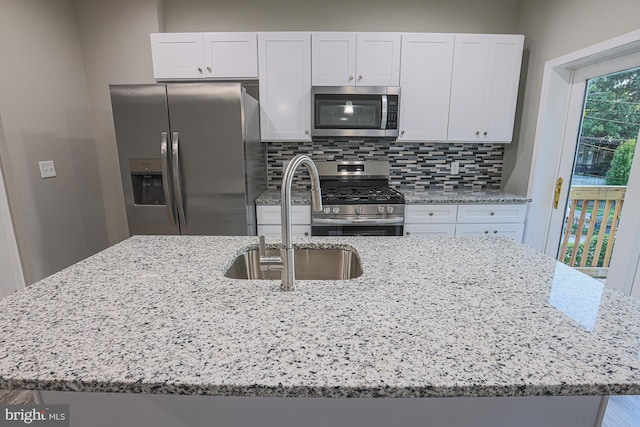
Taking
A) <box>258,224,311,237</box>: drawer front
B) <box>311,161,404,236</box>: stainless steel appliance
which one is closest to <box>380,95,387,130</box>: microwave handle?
<box>311,161,404,236</box>: stainless steel appliance

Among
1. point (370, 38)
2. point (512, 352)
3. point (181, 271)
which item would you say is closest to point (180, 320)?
point (181, 271)

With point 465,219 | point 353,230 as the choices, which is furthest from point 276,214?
point 465,219

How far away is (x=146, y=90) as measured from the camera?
217cm

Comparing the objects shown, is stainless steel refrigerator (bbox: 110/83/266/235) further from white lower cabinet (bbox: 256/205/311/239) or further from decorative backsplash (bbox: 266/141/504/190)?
decorative backsplash (bbox: 266/141/504/190)

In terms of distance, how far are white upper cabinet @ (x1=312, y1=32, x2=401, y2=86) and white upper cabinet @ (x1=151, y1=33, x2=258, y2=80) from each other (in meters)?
0.56

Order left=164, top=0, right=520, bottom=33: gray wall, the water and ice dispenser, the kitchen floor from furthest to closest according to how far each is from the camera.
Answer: left=164, top=0, right=520, bottom=33: gray wall < the water and ice dispenser < the kitchen floor

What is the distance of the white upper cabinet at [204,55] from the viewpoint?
8.11 feet

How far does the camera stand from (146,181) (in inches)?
94.0

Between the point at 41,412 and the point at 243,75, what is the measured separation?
97.3 inches

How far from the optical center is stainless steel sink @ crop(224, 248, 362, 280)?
1296 millimetres

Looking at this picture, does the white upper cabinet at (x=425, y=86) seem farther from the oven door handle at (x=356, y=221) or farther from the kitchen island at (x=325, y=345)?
the kitchen island at (x=325, y=345)

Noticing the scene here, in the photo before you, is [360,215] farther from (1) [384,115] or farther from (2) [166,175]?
(2) [166,175]

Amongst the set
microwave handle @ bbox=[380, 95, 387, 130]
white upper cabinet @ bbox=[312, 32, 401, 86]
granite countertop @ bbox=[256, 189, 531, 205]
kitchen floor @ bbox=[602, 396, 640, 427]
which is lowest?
kitchen floor @ bbox=[602, 396, 640, 427]

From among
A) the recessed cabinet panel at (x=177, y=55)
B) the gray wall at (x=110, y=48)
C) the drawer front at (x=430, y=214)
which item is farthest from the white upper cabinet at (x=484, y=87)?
the gray wall at (x=110, y=48)
